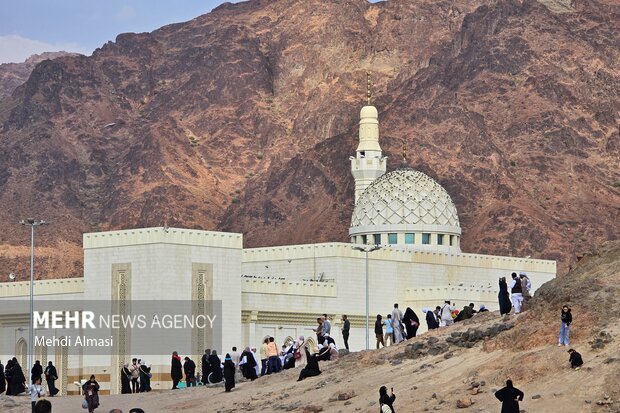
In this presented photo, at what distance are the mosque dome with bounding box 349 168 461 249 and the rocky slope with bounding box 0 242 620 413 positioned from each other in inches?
1535

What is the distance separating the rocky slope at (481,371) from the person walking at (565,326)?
176mm

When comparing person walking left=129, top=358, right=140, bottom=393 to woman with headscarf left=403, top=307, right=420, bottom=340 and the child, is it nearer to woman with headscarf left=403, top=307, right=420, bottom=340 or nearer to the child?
the child

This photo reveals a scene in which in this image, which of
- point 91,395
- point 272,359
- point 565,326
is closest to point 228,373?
point 272,359

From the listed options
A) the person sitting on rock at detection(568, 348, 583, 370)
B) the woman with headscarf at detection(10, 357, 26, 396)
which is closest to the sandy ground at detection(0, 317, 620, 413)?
the person sitting on rock at detection(568, 348, 583, 370)

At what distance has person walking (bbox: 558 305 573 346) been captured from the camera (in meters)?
38.4

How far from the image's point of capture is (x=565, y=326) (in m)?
38.8

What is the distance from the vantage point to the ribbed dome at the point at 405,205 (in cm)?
8669

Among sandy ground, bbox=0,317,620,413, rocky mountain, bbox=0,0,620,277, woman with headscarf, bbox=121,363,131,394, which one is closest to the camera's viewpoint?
sandy ground, bbox=0,317,620,413

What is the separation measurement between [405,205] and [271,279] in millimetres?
14229

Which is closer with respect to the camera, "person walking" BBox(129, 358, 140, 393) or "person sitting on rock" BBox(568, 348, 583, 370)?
"person sitting on rock" BBox(568, 348, 583, 370)

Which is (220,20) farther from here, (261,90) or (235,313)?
(235,313)

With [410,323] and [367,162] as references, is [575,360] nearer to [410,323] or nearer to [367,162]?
[410,323]

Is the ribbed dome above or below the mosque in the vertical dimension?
above

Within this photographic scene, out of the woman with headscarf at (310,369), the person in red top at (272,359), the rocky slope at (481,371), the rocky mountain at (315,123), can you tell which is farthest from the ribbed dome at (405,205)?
the woman with headscarf at (310,369)
